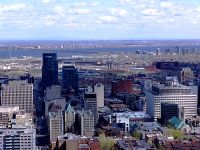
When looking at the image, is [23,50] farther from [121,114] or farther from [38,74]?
[121,114]

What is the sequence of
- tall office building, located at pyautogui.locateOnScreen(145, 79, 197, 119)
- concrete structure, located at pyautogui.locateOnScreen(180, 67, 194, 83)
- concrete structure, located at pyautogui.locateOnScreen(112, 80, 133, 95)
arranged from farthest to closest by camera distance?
concrete structure, located at pyautogui.locateOnScreen(180, 67, 194, 83) < concrete structure, located at pyautogui.locateOnScreen(112, 80, 133, 95) < tall office building, located at pyautogui.locateOnScreen(145, 79, 197, 119)

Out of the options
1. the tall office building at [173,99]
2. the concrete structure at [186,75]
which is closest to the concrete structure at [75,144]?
the tall office building at [173,99]

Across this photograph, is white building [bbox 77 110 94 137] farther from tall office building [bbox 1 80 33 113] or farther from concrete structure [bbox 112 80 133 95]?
concrete structure [bbox 112 80 133 95]

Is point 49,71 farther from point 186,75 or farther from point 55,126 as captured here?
point 55,126

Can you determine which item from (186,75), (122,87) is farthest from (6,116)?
(186,75)

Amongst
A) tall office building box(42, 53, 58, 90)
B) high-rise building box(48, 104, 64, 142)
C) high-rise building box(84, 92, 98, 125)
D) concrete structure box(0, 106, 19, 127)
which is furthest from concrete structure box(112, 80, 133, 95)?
high-rise building box(48, 104, 64, 142)

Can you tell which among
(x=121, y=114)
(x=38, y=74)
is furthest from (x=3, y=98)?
(x=38, y=74)
